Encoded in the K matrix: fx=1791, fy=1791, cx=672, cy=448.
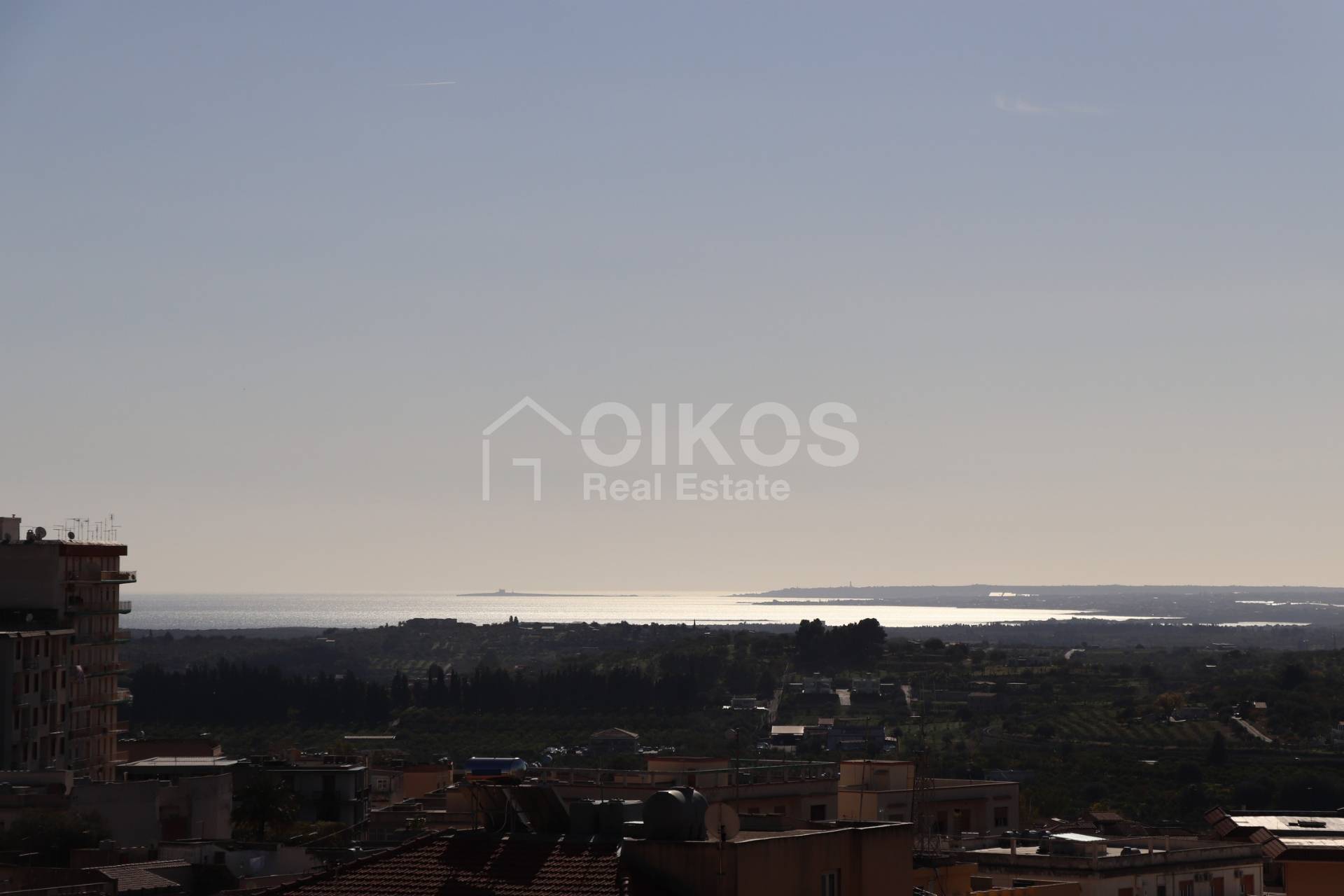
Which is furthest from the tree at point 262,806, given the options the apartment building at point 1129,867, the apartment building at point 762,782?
the apartment building at point 1129,867

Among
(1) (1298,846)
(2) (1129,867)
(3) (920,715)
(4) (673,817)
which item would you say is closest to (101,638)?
(3) (920,715)

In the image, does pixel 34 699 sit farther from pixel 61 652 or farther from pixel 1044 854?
pixel 1044 854

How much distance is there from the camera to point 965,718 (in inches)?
5305

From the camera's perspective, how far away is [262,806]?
53.9m

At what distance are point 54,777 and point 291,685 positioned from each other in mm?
94603

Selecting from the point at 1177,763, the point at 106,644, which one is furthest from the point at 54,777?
the point at 1177,763

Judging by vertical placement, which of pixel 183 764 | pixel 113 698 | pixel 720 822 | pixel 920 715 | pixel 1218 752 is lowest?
pixel 1218 752

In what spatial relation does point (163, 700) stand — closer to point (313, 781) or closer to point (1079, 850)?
point (313, 781)

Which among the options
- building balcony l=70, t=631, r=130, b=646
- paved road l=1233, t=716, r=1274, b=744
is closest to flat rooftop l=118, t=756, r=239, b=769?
building balcony l=70, t=631, r=130, b=646

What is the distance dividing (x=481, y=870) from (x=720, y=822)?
2.27 meters

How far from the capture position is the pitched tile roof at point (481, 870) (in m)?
16.0

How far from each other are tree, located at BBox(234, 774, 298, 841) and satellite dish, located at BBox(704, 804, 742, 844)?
38.3 m

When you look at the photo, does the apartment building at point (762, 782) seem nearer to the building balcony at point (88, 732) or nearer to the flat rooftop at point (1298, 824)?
the flat rooftop at point (1298, 824)

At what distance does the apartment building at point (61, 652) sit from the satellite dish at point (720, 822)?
183ft
